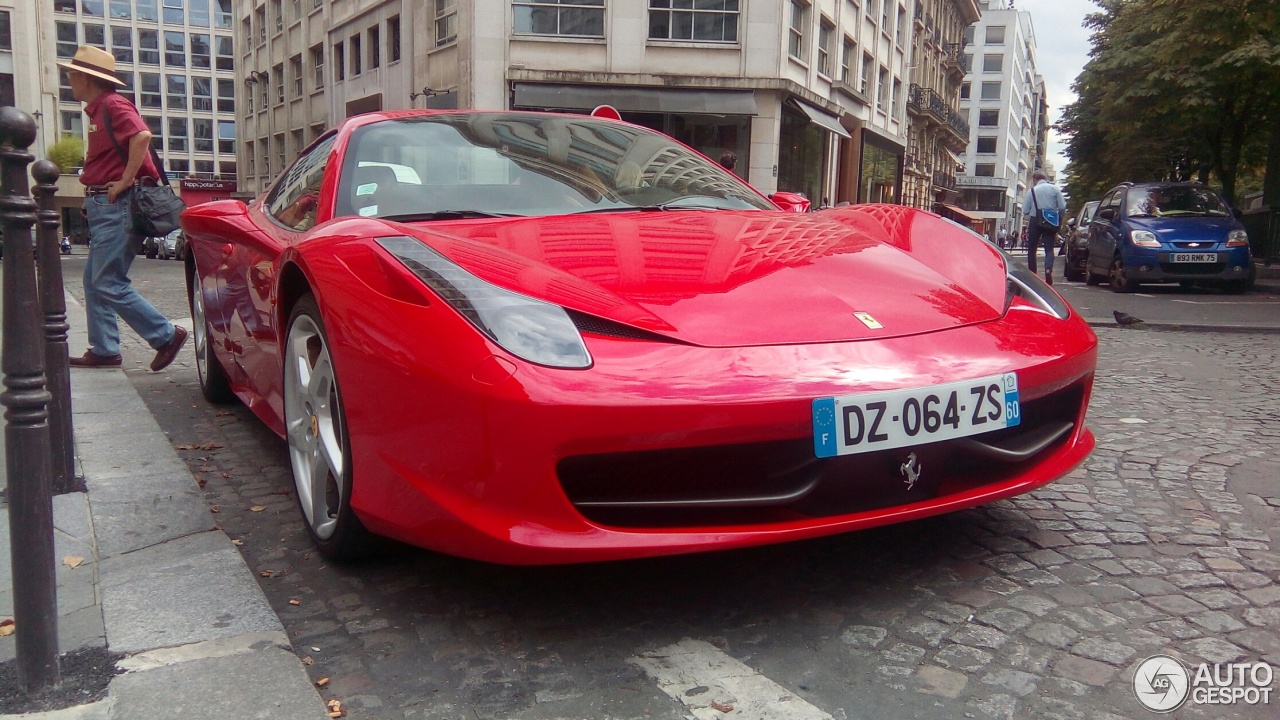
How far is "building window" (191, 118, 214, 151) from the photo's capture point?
73.8 m

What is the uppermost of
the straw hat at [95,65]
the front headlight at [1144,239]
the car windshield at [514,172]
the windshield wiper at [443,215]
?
the straw hat at [95,65]

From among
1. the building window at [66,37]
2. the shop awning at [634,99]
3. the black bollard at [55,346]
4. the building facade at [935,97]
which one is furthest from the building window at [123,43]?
the black bollard at [55,346]

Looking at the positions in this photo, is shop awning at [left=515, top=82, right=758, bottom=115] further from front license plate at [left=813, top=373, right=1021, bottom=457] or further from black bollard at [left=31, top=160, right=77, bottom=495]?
front license plate at [left=813, top=373, right=1021, bottom=457]

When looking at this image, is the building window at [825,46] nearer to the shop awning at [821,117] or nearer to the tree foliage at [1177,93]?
the shop awning at [821,117]

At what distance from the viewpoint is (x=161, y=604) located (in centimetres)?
222

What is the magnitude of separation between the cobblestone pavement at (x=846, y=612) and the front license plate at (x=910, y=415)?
0.41 meters

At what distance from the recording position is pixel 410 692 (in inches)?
74.3

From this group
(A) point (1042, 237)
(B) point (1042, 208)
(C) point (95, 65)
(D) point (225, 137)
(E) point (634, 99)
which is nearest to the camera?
(C) point (95, 65)

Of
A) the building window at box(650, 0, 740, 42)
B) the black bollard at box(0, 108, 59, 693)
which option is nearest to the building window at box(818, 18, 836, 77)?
the building window at box(650, 0, 740, 42)

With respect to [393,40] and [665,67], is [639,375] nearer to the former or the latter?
[665,67]

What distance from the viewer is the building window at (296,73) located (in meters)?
38.6

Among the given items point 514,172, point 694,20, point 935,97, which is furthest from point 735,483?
point 935,97

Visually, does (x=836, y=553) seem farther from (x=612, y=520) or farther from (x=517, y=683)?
(x=517, y=683)

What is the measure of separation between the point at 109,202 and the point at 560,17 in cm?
1966
